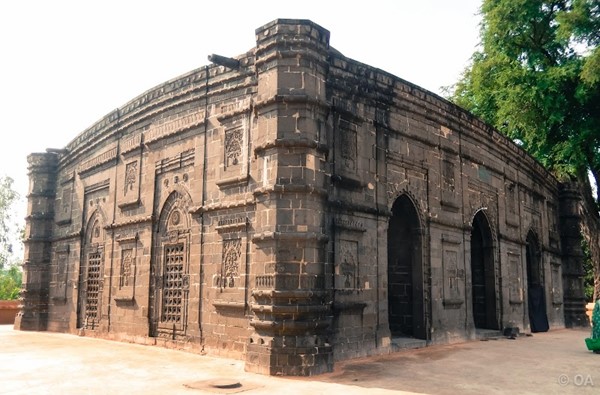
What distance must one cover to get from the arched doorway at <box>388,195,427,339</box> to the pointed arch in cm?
441

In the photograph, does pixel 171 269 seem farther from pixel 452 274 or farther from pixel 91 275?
pixel 452 274

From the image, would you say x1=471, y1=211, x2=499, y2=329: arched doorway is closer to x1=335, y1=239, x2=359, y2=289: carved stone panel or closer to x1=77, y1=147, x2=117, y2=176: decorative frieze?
x1=335, y1=239, x2=359, y2=289: carved stone panel

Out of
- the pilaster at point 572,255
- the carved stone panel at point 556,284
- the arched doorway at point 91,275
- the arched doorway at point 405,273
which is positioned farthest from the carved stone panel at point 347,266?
the pilaster at point 572,255

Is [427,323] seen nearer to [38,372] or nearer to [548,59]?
[38,372]

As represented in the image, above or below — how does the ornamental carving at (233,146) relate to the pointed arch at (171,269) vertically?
above

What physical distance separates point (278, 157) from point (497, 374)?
4573 millimetres

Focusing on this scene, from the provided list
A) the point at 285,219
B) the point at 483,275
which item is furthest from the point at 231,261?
the point at 483,275

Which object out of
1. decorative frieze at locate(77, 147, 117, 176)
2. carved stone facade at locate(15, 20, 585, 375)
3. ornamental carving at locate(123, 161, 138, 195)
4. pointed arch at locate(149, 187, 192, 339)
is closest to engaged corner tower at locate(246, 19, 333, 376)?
carved stone facade at locate(15, 20, 585, 375)

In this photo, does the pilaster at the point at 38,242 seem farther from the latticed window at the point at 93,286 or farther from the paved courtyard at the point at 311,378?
the paved courtyard at the point at 311,378

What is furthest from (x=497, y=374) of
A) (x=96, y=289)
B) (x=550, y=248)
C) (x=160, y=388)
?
(x=550, y=248)

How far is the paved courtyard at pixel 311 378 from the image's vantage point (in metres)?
6.21

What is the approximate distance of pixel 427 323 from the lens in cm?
1051

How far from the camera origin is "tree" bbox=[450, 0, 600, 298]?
1508cm

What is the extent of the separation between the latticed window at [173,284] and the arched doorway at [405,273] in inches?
176
